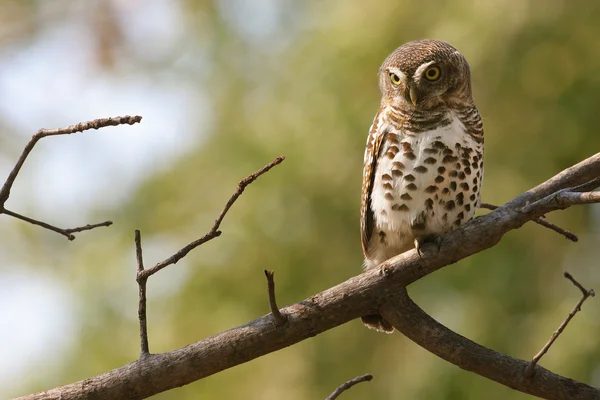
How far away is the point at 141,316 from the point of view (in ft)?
7.19

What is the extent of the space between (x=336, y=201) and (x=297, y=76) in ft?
4.20

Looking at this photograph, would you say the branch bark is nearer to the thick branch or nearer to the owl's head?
→ the thick branch

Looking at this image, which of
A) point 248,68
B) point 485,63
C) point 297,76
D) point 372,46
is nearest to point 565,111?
point 485,63

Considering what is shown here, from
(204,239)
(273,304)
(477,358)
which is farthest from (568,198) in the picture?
(204,239)

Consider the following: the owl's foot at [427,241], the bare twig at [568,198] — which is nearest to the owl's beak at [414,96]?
the owl's foot at [427,241]

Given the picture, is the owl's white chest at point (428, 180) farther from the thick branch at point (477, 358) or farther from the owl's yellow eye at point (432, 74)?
the thick branch at point (477, 358)

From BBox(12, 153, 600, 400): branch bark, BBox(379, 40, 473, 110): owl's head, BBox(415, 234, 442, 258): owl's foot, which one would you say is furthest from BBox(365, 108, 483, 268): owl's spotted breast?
BBox(12, 153, 600, 400): branch bark

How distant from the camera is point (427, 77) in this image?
3189 millimetres

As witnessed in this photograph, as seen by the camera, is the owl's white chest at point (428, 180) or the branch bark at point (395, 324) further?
the owl's white chest at point (428, 180)

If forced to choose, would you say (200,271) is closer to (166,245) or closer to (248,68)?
(166,245)

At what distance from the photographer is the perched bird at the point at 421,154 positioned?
3.05 metres

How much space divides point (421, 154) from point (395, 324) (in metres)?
0.84

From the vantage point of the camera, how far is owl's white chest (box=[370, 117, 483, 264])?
304 cm

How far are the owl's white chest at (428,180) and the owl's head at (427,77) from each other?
13 cm
